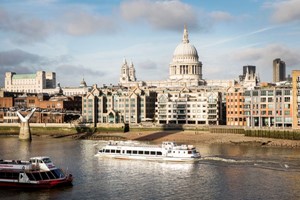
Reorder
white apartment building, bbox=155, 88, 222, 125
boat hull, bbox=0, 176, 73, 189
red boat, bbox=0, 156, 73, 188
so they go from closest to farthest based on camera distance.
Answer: boat hull, bbox=0, 176, 73, 189 < red boat, bbox=0, 156, 73, 188 < white apartment building, bbox=155, 88, 222, 125

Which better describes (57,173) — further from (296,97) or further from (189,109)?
(189,109)

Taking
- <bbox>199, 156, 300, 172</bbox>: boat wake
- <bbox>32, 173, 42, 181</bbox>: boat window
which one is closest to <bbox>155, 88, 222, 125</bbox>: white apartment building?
<bbox>199, 156, 300, 172</bbox>: boat wake

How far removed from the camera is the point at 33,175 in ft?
180

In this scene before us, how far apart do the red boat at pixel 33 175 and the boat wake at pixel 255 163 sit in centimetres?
2194

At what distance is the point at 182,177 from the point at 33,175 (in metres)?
16.0

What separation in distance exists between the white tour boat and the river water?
2043 millimetres

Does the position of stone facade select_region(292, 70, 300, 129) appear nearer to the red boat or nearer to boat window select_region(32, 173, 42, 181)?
the red boat

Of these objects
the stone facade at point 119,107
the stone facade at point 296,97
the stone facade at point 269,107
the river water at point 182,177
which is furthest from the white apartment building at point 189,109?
the river water at point 182,177

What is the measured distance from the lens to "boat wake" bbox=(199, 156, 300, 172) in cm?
6411

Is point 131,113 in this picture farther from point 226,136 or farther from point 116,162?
point 116,162

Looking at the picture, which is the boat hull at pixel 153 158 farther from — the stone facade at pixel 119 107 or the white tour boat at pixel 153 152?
the stone facade at pixel 119 107

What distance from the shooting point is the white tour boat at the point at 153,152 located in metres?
73.0

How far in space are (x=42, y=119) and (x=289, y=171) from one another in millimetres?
97010

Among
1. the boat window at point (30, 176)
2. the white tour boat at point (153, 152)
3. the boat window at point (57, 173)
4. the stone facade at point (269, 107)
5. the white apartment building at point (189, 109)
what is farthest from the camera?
the white apartment building at point (189, 109)
